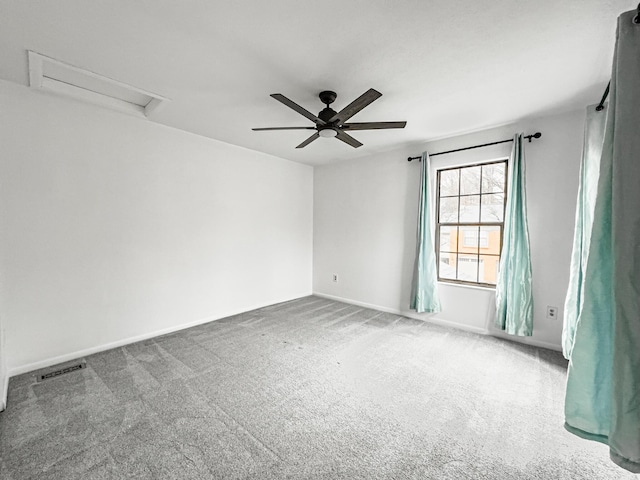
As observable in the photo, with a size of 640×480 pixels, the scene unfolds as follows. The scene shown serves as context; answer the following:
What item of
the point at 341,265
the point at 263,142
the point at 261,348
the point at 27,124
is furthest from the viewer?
the point at 341,265

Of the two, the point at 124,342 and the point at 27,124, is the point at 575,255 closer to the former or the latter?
the point at 124,342

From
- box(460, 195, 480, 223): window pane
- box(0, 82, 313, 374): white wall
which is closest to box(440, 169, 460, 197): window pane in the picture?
box(460, 195, 480, 223): window pane

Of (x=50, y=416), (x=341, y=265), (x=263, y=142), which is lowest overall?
(x=50, y=416)

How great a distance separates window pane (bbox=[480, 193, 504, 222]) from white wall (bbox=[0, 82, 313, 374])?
309 cm

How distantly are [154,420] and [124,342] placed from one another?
153 cm

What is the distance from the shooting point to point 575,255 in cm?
226

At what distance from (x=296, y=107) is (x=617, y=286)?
1.98 metres

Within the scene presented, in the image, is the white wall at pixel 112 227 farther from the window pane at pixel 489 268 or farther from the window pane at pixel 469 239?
the window pane at pixel 489 268

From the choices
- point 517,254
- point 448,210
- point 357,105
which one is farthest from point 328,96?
point 517,254

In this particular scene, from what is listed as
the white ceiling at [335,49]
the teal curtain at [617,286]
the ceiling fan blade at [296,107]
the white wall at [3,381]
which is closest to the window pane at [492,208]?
the white ceiling at [335,49]

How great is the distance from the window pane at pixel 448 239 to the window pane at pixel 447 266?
0.08 metres

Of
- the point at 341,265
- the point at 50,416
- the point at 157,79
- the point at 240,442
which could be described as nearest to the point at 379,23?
the point at 157,79

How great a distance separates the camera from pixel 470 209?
3.62 meters

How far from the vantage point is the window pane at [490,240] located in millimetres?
3402
